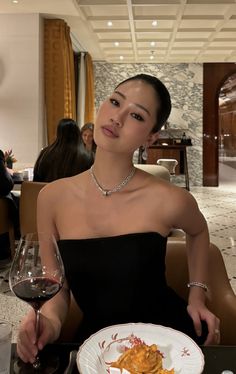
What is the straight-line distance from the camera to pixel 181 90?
33.3ft

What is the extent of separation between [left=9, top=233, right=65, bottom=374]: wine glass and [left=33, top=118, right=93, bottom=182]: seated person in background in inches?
92.0

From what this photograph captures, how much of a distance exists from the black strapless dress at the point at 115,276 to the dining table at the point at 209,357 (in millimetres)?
230

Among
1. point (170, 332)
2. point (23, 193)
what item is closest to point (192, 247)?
point (170, 332)

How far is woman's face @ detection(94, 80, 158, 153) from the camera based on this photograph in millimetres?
1073

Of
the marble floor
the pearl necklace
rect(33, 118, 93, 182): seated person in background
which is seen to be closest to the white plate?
the pearl necklace

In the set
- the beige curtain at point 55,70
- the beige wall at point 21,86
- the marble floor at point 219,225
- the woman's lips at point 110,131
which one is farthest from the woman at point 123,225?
the beige curtain at point 55,70

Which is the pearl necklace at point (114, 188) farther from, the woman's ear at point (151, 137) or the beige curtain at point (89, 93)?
the beige curtain at point (89, 93)

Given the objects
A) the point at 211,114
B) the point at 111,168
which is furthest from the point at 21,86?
the point at 111,168

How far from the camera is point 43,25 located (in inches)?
252

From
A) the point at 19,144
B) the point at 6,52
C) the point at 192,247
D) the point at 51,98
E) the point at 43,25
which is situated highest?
the point at 43,25

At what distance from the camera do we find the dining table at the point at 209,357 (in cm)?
83

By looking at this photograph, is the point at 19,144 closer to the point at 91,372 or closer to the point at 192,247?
the point at 192,247

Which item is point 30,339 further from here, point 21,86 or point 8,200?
point 21,86

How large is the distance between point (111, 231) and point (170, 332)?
34 centimetres
